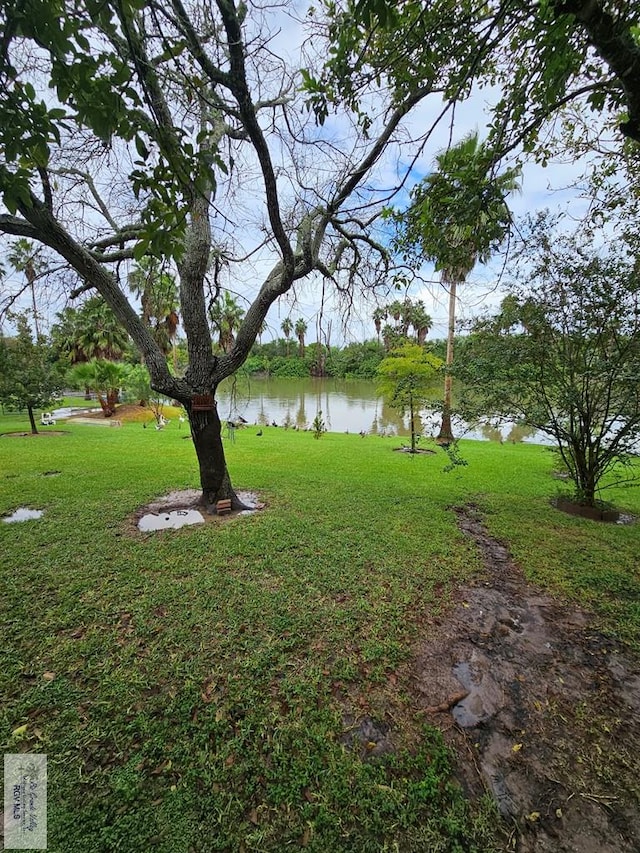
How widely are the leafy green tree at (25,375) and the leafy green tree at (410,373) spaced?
9904mm

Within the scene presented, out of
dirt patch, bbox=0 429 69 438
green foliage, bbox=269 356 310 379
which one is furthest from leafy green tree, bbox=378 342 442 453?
green foliage, bbox=269 356 310 379

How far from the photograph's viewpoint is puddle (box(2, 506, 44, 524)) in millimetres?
4301

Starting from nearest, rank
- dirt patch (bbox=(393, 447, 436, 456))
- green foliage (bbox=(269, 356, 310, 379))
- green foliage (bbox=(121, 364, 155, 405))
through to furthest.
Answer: dirt patch (bbox=(393, 447, 436, 456)) < green foliage (bbox=(121, 364, 155, 405)) < green foliage (bbox=(269, 356, 310, 379))

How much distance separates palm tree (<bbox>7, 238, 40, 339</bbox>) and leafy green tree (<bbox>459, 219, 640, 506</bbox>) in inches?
207

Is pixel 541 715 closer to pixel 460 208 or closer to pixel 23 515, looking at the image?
pixel 460 208

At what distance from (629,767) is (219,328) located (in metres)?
5.25

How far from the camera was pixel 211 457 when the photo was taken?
14.8ft

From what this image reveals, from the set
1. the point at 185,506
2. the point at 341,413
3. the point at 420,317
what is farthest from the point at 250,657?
the point at 341,413

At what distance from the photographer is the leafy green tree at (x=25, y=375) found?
955 centimetres

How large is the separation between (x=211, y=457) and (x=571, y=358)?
4955 mm

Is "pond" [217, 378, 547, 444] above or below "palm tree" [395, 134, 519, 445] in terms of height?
below

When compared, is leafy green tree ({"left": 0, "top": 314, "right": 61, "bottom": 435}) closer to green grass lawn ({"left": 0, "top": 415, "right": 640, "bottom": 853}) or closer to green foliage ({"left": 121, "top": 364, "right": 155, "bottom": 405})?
green foliage ({"left": 121, "top": 364, "right": 155, "bottom": 405})

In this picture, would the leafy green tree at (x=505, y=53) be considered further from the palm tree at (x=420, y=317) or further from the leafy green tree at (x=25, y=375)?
the leafy green tree at (x=25, y=375)

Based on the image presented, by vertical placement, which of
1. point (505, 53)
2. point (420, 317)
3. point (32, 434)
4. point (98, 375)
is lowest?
point (32, 434)
